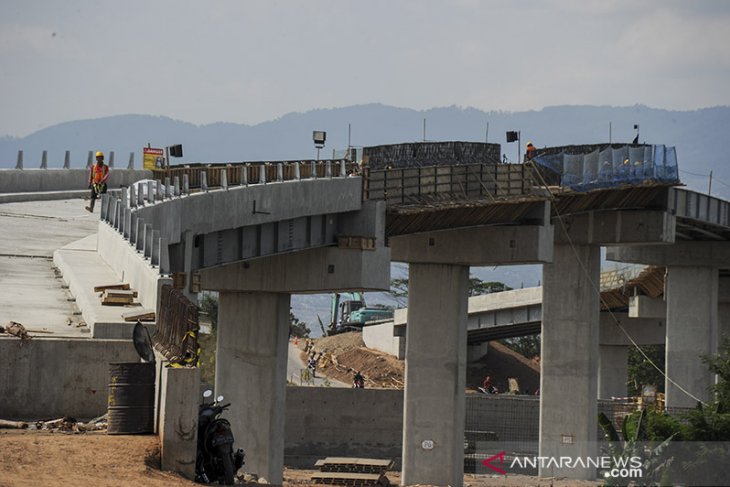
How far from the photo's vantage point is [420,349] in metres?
57.6

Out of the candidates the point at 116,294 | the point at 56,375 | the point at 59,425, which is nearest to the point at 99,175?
the point at 116,294

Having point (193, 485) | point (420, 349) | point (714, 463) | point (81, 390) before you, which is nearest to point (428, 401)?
point (420, 349)

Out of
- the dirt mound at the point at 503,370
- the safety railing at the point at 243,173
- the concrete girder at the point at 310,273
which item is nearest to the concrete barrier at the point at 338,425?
the concrete girder at the point at 310,273

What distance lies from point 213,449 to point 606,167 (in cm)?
4257

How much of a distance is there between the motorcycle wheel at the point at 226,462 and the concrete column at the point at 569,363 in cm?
4222

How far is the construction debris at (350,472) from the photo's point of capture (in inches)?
2270

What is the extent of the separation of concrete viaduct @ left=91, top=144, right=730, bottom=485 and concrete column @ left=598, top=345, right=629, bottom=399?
100.0ft

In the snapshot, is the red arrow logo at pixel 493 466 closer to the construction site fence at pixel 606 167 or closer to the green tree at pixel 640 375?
the construction site fence at pixel 606 167

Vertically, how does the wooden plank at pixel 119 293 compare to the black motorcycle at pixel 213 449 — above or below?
above

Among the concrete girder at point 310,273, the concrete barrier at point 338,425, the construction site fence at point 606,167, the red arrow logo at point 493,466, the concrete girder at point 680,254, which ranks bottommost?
the red arrow logo at point 493,466

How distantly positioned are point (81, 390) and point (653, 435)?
17.8 metres

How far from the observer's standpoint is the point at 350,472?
62156 millimetres

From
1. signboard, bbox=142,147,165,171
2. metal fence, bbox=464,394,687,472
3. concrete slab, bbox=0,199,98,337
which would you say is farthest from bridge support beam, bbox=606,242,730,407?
concrete slab, bbox=0,199,98,337

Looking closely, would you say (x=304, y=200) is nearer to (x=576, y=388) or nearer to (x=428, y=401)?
(x=428, y=401)
